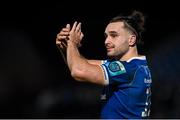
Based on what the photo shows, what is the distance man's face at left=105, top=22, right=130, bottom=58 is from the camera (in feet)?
14.6

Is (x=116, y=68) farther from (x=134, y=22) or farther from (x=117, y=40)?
(x=134, y=22)

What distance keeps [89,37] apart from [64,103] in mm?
930

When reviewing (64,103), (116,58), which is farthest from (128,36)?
(64,103)

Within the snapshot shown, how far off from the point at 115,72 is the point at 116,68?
0.10ft

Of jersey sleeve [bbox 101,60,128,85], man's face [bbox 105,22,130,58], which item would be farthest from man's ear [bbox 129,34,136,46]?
jersey sleeve [bbox 101,60,128,85]

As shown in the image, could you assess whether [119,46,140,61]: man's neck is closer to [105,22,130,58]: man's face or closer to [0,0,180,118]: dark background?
[105,22,130,58]: man's face


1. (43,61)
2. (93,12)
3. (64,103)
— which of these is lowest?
(64,103)

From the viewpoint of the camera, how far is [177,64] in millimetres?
7738

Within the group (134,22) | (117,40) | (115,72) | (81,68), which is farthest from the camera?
(134,22)

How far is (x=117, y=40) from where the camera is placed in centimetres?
447

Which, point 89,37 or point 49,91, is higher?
point 89,37

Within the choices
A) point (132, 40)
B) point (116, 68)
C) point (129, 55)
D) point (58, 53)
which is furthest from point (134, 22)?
point (58, 53)

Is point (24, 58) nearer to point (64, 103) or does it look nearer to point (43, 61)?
point (43, 61)

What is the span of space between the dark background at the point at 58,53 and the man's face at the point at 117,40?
3.15 meters
